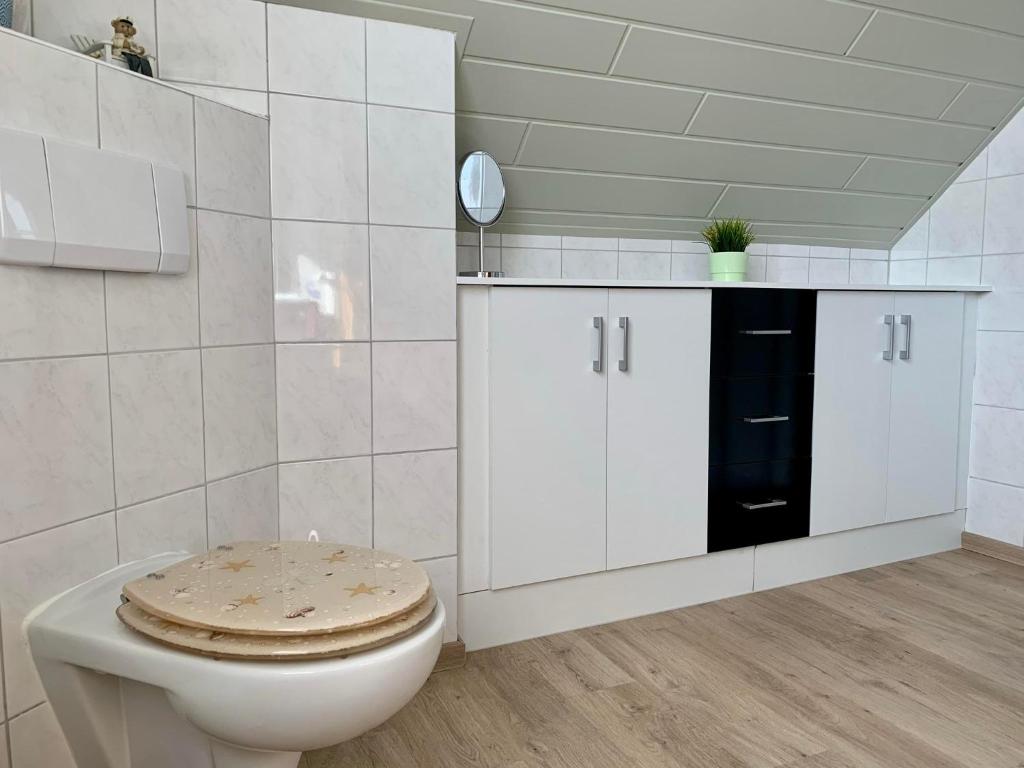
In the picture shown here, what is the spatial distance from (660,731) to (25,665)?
1.25m

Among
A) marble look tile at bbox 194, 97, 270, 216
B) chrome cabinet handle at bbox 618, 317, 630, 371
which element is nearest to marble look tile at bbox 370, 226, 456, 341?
marble look tile at bbox 194, 97, 270, 216

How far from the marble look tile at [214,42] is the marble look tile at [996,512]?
9.64 feet

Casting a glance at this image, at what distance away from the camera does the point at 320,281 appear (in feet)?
5.90

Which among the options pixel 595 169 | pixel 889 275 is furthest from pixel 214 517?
pixel 889 275

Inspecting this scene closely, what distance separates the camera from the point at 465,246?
255 cm

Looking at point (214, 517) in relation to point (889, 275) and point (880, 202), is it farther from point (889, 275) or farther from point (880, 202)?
point (889, 275)

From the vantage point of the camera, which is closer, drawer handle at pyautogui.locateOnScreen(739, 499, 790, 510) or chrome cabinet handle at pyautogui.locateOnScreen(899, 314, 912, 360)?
drawer handle at pyautogui.locateOnScreen(739, 499, 790, 510)

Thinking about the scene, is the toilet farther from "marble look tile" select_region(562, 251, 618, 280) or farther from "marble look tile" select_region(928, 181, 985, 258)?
"marble look tile" select_region(928, 181, 985, 258)

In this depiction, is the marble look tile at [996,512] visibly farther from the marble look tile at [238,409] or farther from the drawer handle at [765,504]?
the marble look tile at [238,409]

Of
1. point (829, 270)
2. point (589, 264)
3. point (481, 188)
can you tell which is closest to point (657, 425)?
→ point (589, 264)

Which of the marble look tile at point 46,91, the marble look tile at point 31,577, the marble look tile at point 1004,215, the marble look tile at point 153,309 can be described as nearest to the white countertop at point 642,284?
the marble look tile at point 1004,215

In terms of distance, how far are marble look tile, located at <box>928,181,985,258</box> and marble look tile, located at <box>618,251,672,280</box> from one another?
1198mm

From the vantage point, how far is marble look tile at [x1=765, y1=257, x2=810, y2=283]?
124 inches

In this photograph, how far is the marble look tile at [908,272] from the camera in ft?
10.6
